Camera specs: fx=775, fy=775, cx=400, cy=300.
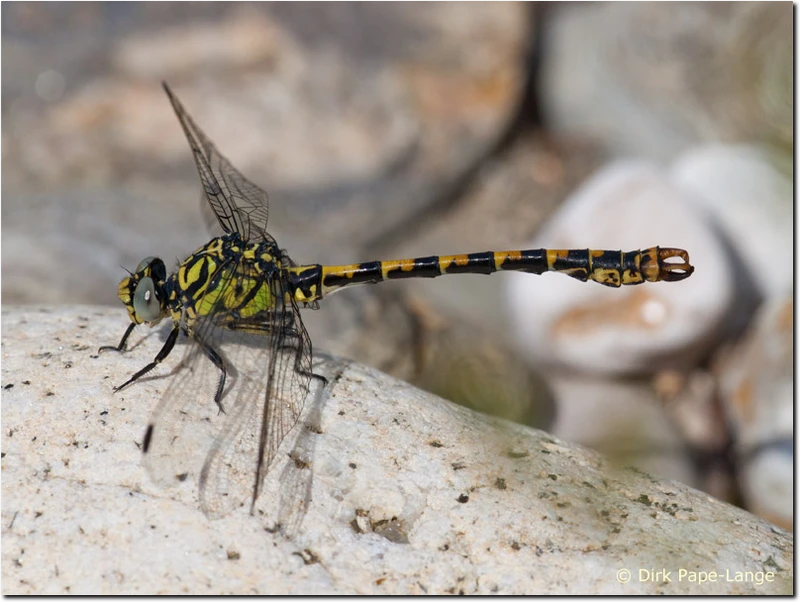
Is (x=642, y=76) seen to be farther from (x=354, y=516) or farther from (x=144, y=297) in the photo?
(x=354, y=516)

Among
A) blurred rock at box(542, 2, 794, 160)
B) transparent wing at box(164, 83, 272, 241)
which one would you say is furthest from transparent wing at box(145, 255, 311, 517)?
blurred rock at box(542, 2, 794, 160)

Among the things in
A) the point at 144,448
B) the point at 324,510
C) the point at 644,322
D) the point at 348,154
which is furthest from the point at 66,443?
the point at 348,154

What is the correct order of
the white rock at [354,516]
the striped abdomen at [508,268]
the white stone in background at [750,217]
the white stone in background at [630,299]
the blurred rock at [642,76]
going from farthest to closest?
1. the blurred rock at [642,76]
2. the white stone in background at [750,217]
3. the white stone in background at [630,299]
4. the striped abdomen at [508,268]
5. the white rock at [354,516]

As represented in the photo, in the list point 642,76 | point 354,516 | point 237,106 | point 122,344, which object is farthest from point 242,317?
point 642,76

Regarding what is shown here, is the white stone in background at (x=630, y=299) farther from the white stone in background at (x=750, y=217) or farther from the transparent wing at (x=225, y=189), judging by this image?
the transparent wing at (x=225, y=189)

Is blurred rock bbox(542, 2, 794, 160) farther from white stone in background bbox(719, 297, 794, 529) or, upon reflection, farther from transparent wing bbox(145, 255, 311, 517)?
transparent wing bbox(145, 255, 311, 517)

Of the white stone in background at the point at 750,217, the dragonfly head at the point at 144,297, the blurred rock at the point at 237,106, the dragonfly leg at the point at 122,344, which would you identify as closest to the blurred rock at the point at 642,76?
the white stone in background at the point at 750,217

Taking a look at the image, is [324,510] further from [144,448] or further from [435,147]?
[435,147]
